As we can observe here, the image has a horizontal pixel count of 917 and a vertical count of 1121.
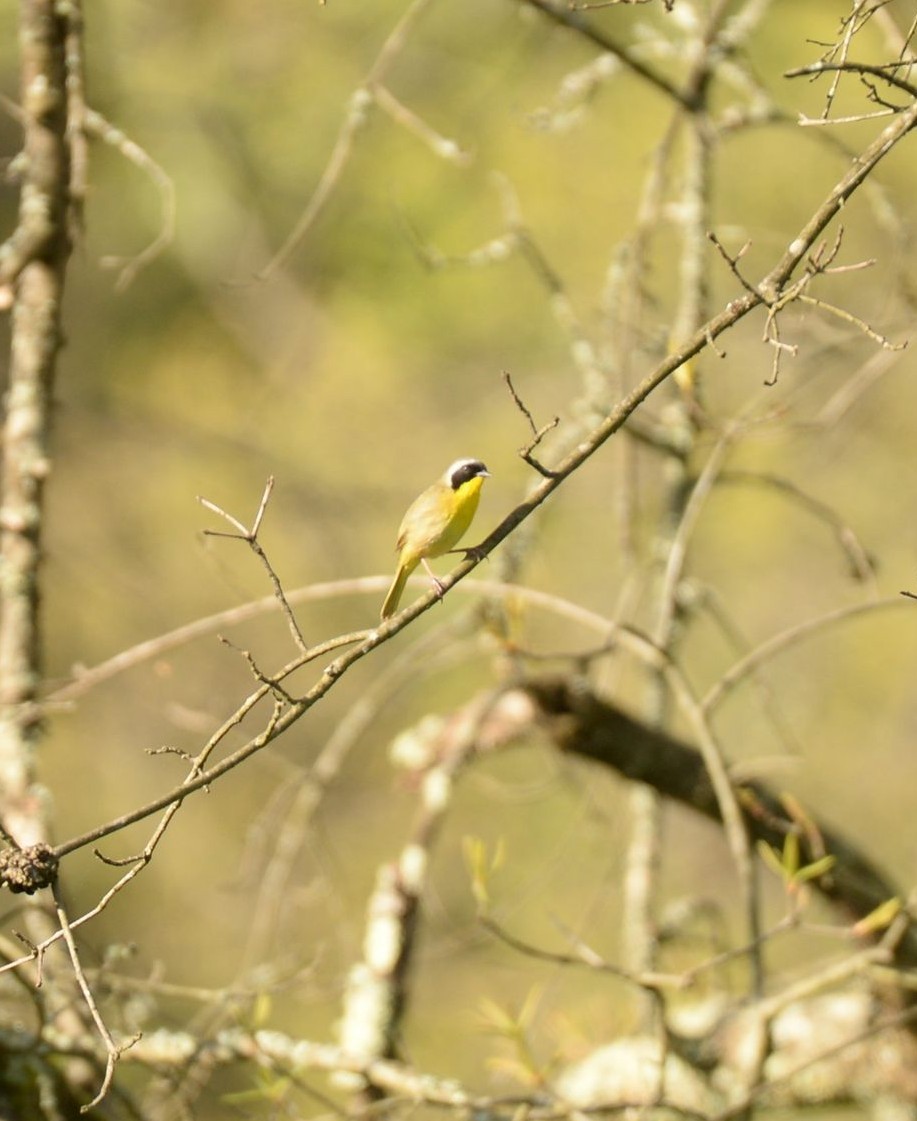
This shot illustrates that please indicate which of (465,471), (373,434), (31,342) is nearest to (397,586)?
(465,471)

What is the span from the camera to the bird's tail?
9.02 feet

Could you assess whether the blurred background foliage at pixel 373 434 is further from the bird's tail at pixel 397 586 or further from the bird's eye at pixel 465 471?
the bird's eye at pixel 465 471

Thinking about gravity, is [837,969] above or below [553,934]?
below

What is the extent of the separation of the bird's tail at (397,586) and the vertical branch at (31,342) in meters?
0.72

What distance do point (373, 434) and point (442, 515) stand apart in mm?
6961

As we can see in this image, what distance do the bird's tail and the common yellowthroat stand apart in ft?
0.03

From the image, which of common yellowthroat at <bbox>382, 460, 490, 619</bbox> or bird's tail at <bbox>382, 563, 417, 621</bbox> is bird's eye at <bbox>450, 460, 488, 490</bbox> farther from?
bird's tail at <bbox>382, 563, 417, 621</bbox>

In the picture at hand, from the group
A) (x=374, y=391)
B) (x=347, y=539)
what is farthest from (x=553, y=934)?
(x=374, y=391)

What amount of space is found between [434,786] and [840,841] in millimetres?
922

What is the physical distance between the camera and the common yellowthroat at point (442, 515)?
8.27 feet

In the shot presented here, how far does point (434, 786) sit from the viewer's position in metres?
3.07

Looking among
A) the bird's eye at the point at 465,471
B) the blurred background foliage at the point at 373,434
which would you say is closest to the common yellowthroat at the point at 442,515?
the bird's eye at the point at 465,471

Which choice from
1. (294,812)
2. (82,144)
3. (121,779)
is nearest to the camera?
(82,144)

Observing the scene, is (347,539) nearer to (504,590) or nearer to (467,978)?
(467,978)
